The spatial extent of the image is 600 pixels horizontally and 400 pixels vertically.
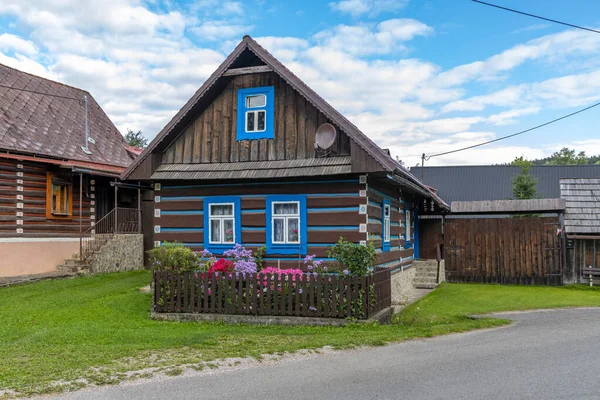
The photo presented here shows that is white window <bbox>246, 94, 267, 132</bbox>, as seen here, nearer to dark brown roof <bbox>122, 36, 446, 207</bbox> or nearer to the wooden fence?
dark brown roof <bbox>122, 36, 446, 207</bbox>

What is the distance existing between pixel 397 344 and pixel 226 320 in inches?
162

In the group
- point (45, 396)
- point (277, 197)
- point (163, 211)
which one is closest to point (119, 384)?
point (45, 396)

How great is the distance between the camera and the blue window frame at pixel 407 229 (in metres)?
21.9

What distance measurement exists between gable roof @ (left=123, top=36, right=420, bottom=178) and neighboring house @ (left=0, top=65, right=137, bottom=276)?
6.77 m

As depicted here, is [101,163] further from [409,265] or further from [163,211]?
[409,265]

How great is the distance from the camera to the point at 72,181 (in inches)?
906

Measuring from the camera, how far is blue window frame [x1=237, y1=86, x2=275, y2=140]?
15.7 metres

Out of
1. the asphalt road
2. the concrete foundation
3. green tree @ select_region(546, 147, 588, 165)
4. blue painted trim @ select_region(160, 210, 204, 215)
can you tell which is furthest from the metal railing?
green tree @ select_region(546, 147, 588, 165)

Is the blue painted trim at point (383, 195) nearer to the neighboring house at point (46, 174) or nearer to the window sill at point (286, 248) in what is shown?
the window sill at point (286, 248)

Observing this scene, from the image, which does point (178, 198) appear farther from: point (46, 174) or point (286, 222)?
point (46, 174)

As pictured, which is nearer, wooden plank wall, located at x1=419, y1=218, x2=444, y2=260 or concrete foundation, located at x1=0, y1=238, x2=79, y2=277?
concrete foundation, located at x1=0, y1=238, x2=79, y2=277

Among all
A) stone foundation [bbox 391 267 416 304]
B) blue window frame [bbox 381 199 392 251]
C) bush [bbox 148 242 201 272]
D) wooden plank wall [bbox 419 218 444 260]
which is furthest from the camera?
wooden plank wall [bbox 419 218 444 260]

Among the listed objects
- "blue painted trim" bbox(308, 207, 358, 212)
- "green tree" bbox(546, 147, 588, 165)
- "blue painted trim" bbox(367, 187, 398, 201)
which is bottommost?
"blue painted trim" bbox(308, 207, 358, 212)

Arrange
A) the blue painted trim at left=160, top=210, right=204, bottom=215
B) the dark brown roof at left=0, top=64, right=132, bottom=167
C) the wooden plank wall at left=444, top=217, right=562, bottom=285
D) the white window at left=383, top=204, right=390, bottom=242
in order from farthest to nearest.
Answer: the wooden plank wall at left=444, top=217, right=562, bottom=285
the dark brown roof at left=0, top=64, right=132, bottom=167
the white window at left=383, top=204, right=390, bottom=242
the blue painted trim at left=160, top=210, right=204, bottom=215
